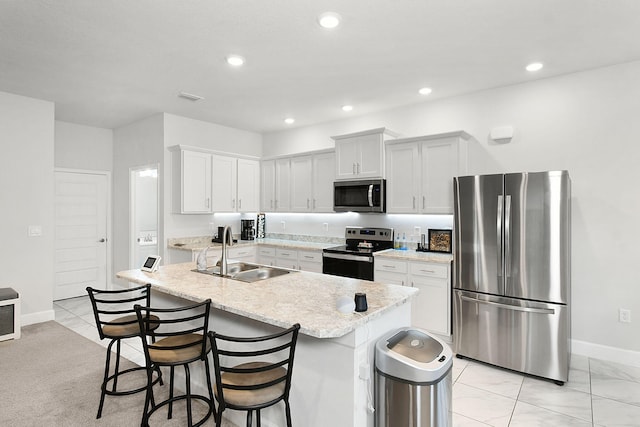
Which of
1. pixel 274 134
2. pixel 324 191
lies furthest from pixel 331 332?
pixel 274 134

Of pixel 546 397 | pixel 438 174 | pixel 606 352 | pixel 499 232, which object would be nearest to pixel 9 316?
pixel 438 174

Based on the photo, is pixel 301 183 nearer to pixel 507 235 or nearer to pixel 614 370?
pixel 507 235

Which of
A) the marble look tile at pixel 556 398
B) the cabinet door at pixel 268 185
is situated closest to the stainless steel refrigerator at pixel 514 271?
the marble look tile at pixel 556 398

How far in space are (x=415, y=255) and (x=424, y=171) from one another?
1.01 m

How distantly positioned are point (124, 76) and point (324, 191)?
2843 millimetres

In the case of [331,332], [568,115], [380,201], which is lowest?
[331,332]

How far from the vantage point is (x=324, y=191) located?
17.0 feet

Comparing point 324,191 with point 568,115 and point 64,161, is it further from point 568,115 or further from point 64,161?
point 64,161

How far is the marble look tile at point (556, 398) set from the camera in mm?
2539

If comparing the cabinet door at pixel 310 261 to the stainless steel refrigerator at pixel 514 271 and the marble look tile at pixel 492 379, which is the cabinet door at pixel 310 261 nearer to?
the stainless steel refrigerator at pixel 514 271

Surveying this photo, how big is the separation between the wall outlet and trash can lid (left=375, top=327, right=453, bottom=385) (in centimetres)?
258

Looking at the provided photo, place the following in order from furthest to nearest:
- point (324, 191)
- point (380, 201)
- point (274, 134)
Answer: point (274, 134) < point (324, 191) < point (380, 201)

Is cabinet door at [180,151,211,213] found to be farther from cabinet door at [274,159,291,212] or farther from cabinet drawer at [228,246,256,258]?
cabinet door at [274,159,291,212]

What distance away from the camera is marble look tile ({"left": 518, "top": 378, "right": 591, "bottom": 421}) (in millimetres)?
2539
